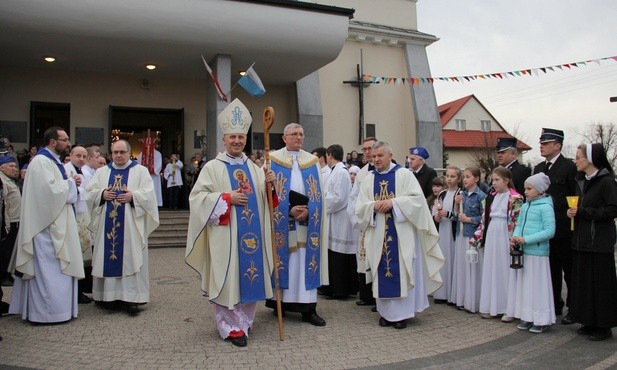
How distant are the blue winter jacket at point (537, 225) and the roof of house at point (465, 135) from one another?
3862 cm

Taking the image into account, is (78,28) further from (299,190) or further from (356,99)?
(356,99)

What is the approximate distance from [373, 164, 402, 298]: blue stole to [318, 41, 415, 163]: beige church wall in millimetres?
11011

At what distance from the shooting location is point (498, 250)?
641 cm

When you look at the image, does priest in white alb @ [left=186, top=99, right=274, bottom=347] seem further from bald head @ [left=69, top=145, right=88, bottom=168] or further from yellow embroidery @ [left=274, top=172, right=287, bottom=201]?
bald head @ [left=69, top=145, right=88, bottom=168]

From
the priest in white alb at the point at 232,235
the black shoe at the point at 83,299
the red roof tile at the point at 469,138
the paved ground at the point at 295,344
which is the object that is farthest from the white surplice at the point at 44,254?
the red roof tile at the point at 469,138

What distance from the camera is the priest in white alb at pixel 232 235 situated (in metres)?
5.35

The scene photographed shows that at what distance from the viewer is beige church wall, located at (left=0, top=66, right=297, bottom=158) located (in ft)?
47.0

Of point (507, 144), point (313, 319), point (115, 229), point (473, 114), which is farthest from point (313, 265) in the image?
point (473, 114)

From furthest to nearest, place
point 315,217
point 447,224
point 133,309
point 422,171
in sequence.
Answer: point 422,171 → point 447,224 → point 133,309 → point 315,217

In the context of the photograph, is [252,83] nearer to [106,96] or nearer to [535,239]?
[535,239]

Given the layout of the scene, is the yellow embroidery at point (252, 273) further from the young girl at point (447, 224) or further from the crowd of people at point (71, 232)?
the young girl at point (447, 224)

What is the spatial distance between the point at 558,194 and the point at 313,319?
10.8ft

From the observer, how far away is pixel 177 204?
51.1 ft

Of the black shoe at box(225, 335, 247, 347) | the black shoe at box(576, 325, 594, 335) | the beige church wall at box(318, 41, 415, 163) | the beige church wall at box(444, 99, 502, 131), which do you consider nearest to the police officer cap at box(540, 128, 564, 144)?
the black shoe at box(576, 325, 594, 335)
